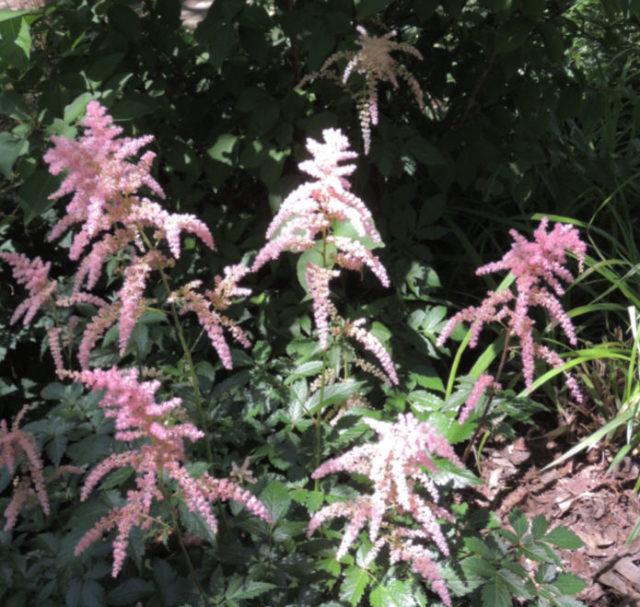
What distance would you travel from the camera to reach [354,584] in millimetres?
1740

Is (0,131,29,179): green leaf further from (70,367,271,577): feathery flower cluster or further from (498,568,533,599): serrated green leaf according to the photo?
(498,568,533,599): serrated green leaf

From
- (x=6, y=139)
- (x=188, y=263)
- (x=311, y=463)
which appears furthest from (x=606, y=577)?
(x=6, y=139)

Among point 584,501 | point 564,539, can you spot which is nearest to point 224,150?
point 564,539

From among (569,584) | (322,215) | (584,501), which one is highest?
(322,215)

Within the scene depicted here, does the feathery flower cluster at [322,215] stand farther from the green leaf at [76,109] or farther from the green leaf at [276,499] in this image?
the green leaf at [76,109]

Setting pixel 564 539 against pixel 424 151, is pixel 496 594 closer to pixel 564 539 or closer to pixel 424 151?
pixel 564 539

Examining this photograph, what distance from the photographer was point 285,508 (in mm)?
1827

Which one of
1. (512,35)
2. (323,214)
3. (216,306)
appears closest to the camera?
(323,214)

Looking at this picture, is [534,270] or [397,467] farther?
[534,270]

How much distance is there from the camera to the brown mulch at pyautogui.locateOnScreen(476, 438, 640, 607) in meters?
2.26

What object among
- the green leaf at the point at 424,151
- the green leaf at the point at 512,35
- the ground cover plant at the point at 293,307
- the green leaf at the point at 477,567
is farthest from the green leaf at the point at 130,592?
the green leaf at the point at 512,35

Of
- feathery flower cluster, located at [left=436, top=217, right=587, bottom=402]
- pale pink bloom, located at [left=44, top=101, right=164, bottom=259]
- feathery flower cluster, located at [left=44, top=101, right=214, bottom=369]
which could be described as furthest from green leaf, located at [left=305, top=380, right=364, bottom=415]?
pale pink bloom, located at [left=44, top=101, right=164, bottom=259]

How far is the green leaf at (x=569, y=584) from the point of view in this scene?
1768 millimetres

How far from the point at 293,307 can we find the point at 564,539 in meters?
1.29
